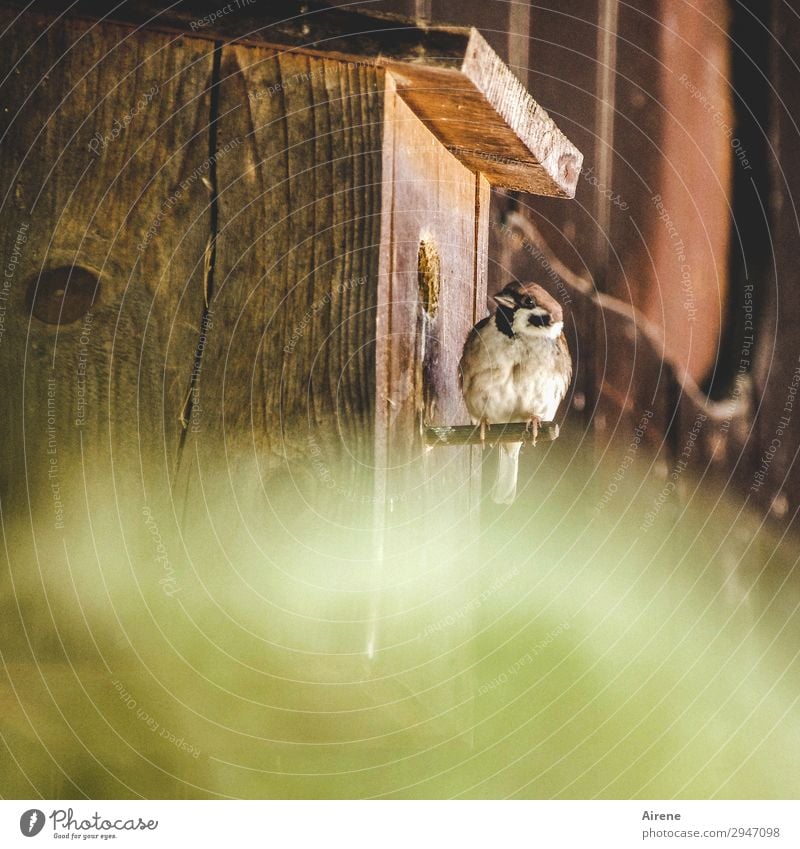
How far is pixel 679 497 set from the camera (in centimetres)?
105

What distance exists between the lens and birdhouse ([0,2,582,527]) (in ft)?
2.22

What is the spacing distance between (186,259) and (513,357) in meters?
0.31

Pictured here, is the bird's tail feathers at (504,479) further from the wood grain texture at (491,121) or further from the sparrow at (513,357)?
the wood grain texture at (491,121)

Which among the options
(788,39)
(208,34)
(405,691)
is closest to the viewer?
(208,34)

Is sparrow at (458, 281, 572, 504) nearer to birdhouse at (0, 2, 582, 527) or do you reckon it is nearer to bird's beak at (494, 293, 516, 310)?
bird's beak at (494, 293, 516, 310)

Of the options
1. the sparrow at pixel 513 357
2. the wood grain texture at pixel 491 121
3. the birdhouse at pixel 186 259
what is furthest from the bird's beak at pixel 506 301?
the birdhouse at pixel 186 259

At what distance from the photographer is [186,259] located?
0.68 meters

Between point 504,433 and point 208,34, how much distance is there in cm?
34

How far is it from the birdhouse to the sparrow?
202 millimetres

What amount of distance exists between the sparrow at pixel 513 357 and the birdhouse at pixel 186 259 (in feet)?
0.66

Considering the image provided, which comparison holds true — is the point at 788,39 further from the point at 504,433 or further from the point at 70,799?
the point at 70,799

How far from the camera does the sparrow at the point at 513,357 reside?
2.85 ft

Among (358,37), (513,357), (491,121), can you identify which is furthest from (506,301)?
(358,37)
